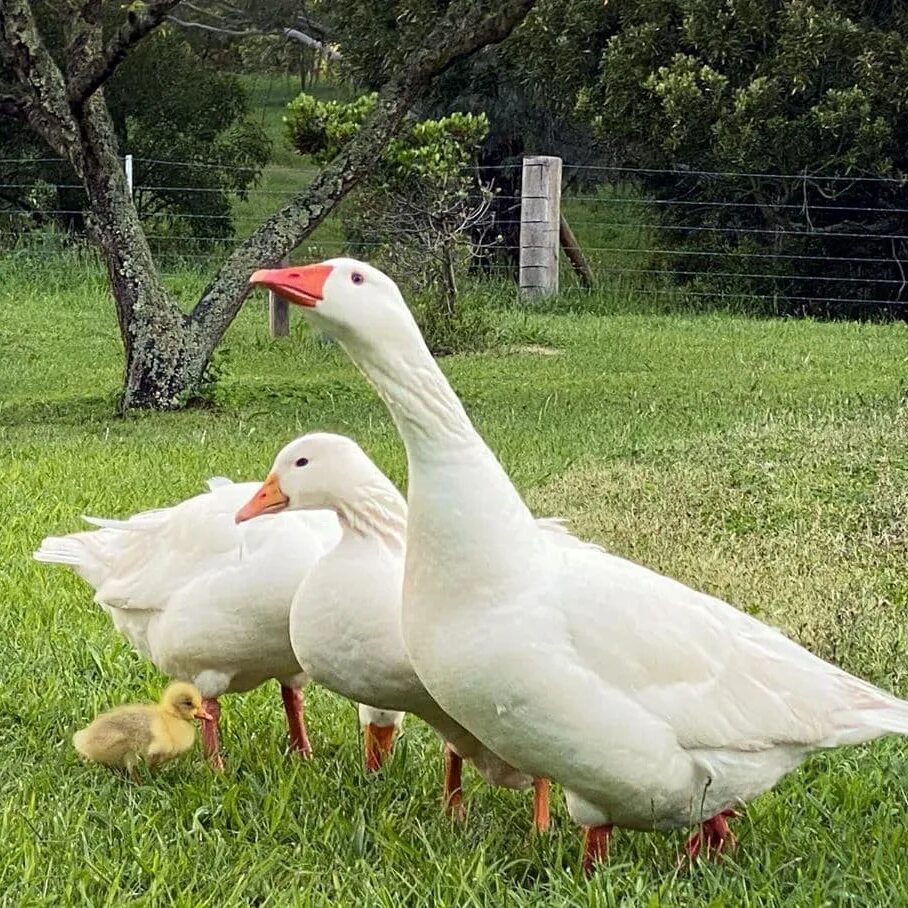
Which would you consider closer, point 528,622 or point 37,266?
point 528,622

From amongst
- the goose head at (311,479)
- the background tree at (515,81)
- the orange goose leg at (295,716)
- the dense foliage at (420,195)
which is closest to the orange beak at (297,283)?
the goose head at (311,479)

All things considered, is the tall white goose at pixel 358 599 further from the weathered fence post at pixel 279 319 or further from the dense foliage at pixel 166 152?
the dense foliage at pixel 166 152

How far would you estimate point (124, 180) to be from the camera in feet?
34.1

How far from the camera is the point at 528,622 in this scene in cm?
307

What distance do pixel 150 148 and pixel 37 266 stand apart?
3435 millimetres

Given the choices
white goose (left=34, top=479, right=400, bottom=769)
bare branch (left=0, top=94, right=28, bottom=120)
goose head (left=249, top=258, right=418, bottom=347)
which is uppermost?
bare branch (left=0, top=94, right=28, bottom=120)

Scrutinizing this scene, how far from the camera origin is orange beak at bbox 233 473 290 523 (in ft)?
12.2

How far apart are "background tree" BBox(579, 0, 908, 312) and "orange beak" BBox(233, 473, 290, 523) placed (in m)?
14.0

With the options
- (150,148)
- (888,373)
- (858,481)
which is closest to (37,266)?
(150,148)

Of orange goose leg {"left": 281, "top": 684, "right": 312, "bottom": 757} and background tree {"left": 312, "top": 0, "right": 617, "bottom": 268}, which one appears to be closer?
orange goose leg {"left": 281, "top": 684, "right": 312, "bottom": 757}

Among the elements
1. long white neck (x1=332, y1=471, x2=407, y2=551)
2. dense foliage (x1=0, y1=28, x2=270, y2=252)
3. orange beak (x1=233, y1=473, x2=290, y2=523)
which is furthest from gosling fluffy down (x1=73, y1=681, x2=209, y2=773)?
dense foliage (x1=0, y1=28, x2=270, y2=252)

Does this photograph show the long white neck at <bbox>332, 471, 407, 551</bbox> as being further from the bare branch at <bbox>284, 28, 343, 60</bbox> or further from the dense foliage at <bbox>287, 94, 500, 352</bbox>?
the bare branch at <bbox>284, 28, 343, 60</bbox>

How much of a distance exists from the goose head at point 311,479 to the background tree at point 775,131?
13956 millimetres

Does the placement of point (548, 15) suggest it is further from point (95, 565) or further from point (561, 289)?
point (95, 565)
